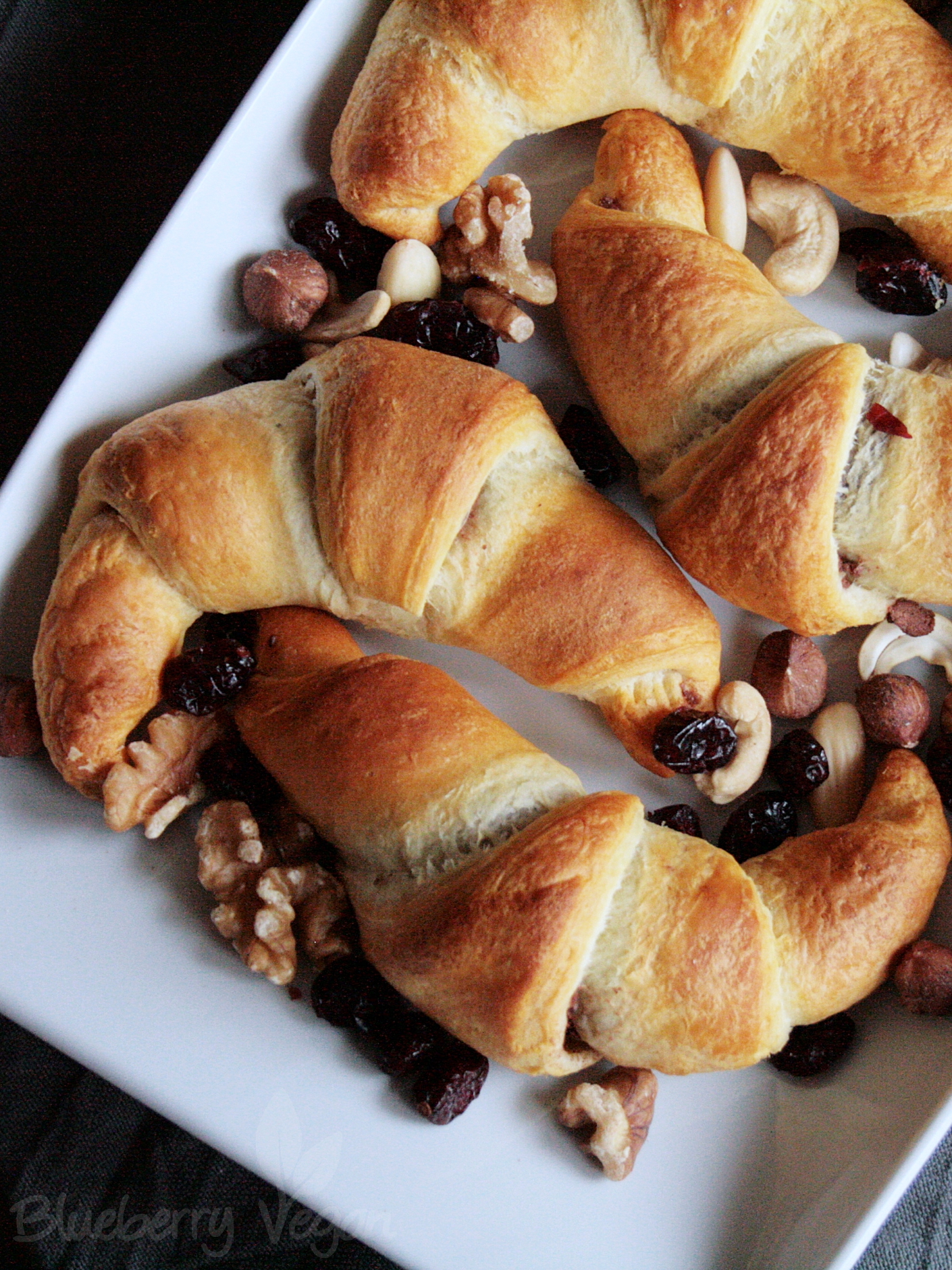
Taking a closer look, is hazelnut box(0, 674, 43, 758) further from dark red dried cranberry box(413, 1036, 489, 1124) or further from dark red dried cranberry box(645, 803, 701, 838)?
dark red dried cranberry box(645, 803, 701, 838)

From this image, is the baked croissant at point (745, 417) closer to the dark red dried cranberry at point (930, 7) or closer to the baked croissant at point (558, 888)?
the baked croissant at point (558, 888)

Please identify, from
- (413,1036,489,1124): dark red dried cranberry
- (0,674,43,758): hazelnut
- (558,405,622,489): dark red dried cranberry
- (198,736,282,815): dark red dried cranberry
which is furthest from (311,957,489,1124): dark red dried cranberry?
(558,405,622,489): dark red dried cranberry

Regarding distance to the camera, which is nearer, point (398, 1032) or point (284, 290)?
point (398, 1032)

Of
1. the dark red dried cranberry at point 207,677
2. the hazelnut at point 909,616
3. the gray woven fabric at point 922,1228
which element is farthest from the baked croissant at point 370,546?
the gray woven fabric at point 922,1228

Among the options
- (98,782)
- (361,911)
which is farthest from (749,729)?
(98,782)

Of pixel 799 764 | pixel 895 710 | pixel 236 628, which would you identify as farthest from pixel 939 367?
pixel 236 628

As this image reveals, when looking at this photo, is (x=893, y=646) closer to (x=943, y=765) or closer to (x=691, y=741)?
(x=943, y=765)
